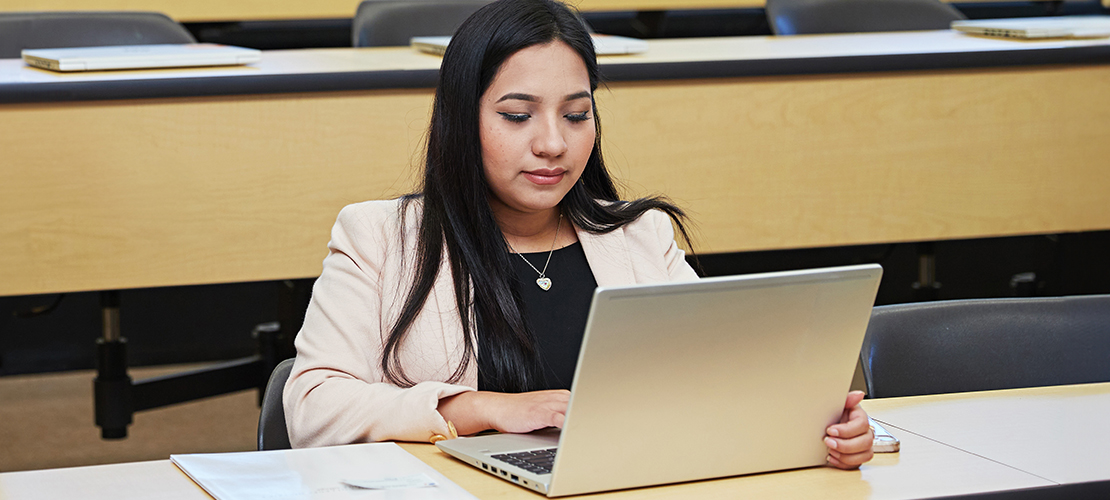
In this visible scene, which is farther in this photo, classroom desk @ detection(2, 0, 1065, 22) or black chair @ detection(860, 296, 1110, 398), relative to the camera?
classroom desk @ detection(2, 0, 1065, 22)

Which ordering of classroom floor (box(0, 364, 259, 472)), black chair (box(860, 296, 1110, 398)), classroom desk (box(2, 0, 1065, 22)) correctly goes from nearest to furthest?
black chair (box(860, 296, 1110, 398)), classroom floor (box(0, 364, 259, 472)), classroom desk (box(2, 0, 1065, 22))

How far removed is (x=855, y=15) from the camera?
307 centimetres

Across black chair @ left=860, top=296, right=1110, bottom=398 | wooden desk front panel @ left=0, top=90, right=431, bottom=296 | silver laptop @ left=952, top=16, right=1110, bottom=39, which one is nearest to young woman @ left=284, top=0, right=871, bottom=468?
black chair @ left=860, top=296, right=1110, bottom=398

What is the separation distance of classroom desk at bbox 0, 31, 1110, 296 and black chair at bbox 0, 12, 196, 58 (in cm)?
24

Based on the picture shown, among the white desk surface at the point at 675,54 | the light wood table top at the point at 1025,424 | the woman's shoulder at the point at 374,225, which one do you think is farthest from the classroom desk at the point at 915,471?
the white desk surface at the point at 675,54

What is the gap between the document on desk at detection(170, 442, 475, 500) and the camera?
0.99m

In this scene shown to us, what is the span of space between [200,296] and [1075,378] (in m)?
2.34

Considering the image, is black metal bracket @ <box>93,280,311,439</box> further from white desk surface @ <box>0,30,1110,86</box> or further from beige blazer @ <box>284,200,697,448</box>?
beige blazer @ <box>284,200,697,448</box>

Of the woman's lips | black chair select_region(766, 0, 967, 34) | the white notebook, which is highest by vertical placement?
black chair select_region(766, 0, 967, 34)

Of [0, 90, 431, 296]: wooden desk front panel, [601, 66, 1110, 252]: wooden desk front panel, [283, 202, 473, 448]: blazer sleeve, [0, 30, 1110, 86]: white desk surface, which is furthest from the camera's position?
[601, 66, 1110, 252]: wooden desk front panel

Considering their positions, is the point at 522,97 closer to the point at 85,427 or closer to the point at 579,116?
the point at 579,116

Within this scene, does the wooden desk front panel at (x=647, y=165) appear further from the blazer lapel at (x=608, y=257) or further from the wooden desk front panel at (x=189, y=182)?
the blazer lapel at (x=608, y=257)

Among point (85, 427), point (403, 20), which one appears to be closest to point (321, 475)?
point (403, 20)

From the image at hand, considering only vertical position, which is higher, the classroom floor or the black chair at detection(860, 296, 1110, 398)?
the black chair at detection(860, 296, 1110, 398)
